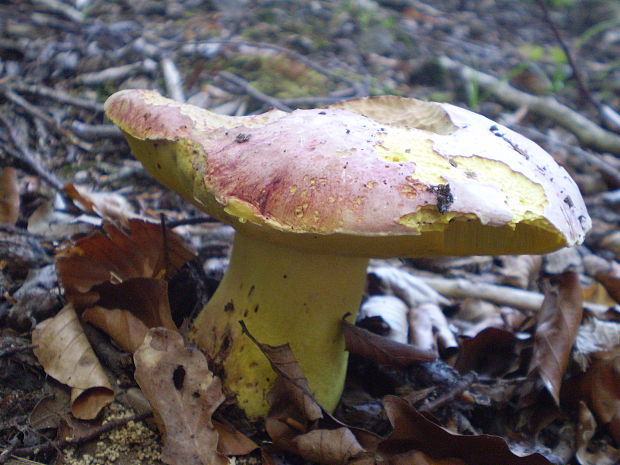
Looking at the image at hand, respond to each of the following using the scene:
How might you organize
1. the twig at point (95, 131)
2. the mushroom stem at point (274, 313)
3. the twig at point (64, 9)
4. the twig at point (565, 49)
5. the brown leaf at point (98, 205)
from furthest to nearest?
the twig at point (565, 49)
the twig at point (64, 9)
the twig at point (95, 131)
the brown leaf at point (98, 205)
the mushroom stem at point (274, 313)

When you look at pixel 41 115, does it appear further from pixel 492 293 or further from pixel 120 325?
pixel 492 293

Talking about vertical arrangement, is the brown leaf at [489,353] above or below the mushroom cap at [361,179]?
below

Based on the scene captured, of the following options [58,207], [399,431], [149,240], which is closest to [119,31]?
[58,207]

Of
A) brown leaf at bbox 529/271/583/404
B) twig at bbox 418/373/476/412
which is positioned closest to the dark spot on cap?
twig at bbox 418/373/476/412

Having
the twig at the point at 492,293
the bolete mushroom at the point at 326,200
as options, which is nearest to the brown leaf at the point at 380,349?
the bolete mushroom at the point at 326,200

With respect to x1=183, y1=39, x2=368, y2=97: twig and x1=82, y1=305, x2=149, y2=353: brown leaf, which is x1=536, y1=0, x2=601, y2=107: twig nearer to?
x1=183, y1=39, x2=368, y2=97: twig

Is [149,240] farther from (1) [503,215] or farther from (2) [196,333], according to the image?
(1) [503,215]

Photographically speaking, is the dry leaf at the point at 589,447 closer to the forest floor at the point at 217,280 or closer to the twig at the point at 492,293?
the forest floor at the point at 217,280
